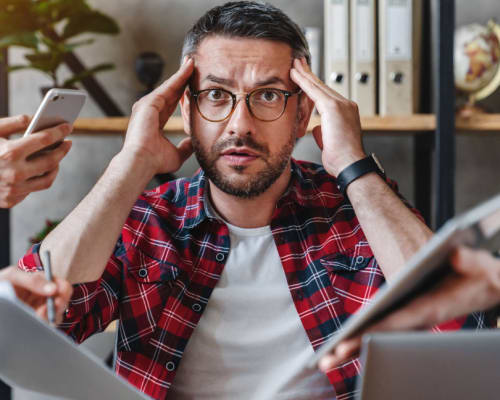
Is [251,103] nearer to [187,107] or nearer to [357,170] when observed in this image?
[187,107]

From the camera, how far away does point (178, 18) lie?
1883 mm

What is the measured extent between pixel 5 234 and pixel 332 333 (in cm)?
107

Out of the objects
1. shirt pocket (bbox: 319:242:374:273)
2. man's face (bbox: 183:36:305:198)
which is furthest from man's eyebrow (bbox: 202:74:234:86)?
shirt pocket (bbox: 319:242:374:273)

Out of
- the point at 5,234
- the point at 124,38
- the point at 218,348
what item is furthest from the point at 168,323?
the point at 124,38

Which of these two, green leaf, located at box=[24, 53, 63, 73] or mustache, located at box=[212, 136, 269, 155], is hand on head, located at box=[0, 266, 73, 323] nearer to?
mustache, located at box=[212, 136, 269, 155]

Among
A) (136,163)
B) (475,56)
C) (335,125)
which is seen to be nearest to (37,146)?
(136,163)

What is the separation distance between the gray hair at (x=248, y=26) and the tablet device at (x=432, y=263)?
2.56ft

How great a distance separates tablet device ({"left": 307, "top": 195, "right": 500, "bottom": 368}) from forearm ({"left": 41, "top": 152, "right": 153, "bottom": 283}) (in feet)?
1.86

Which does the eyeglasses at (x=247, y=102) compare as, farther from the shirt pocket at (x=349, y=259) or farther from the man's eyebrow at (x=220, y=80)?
the shirt pocket at (x=349, y=259)

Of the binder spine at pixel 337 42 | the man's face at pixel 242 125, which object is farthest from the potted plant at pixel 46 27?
the binder spine at pixel 337 42

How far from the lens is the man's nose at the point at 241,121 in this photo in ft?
3.67

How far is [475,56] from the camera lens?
155 centimetres

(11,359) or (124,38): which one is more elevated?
(124,38)

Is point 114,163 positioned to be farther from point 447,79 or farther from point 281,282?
point 447,79
